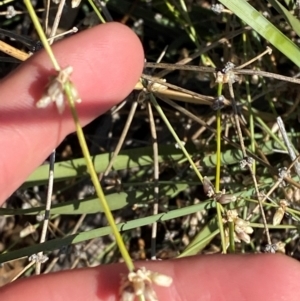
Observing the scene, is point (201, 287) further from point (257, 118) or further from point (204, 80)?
point (204, 80)

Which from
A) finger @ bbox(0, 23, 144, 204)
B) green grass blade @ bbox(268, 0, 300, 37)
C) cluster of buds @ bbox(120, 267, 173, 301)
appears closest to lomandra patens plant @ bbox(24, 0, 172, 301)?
cluster of buds @ bbox(120, 267, 173, 301)

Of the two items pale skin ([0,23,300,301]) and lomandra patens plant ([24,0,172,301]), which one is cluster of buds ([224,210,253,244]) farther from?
lomandra patens plant ([24,0,172,301])

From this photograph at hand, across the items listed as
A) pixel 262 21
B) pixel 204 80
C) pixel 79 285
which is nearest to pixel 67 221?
pixel 204 80

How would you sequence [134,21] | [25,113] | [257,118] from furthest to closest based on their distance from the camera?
[134,21] < [257,118] < [25,113]

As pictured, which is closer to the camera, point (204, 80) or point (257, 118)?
point (257, 118)

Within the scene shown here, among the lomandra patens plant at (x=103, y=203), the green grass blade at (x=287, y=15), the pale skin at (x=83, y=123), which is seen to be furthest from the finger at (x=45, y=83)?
the green grass blade at (x=287, y=15)

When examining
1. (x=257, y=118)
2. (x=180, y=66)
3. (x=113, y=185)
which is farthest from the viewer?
(x=113, y=185)

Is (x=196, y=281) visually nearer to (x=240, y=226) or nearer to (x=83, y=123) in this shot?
(x=240, y=226)

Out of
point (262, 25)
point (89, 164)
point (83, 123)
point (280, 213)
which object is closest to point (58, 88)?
point (89, 164)
